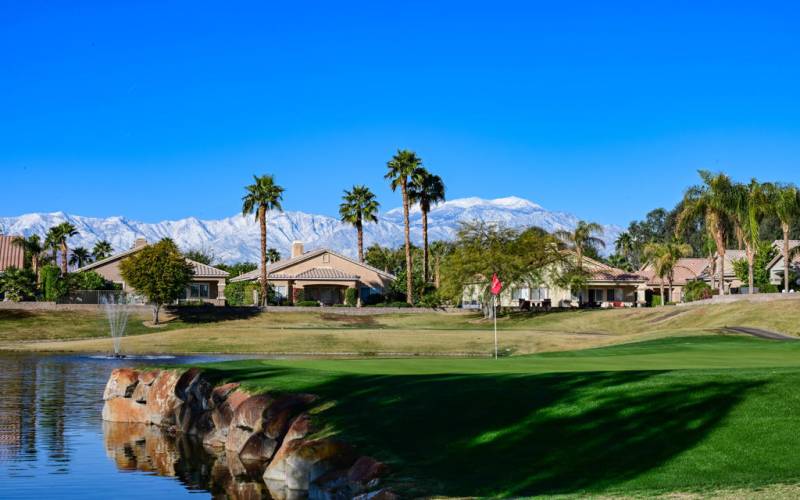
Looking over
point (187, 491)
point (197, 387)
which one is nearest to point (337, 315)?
point (197, 387)

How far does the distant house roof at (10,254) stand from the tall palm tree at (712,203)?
216 feet

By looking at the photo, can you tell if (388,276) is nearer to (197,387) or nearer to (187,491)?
(197,387)

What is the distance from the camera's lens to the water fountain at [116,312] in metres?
73.1

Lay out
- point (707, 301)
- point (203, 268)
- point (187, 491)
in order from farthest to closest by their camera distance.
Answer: point (203, 268) < point (707, 301) < point (187, 491)

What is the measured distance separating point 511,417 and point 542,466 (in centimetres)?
238

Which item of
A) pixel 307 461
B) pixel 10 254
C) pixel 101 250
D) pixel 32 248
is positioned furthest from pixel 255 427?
pixel 101 250

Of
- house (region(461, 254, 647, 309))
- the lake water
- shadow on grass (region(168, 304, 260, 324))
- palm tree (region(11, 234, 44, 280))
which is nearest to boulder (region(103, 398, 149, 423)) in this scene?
the lake water

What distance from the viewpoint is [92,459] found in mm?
20938

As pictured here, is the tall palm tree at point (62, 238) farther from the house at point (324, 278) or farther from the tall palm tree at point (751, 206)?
the tall palm tree at point (751, 206)

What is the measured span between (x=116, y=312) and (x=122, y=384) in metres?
53.8

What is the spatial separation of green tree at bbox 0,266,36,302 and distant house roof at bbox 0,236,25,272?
58.7 ft

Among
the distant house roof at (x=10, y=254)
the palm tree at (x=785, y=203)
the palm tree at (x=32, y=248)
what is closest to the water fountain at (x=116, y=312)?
the palm tree at (x=32, y=248)

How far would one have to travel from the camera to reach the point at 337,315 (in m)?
83.0

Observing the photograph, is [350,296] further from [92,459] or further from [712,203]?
[92,459]
